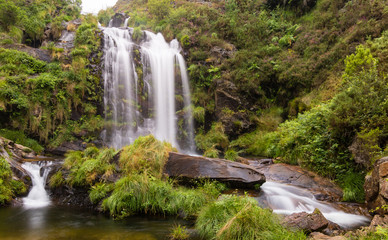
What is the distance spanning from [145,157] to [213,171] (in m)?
2.04

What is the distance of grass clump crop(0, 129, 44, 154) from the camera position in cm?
1069

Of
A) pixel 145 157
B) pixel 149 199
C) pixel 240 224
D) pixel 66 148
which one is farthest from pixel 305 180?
pixel 66 148

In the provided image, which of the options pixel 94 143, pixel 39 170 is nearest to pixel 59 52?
pixel 94 143

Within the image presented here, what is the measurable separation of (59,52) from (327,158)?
1538 cm

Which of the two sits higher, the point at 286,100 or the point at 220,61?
the point at 220,61

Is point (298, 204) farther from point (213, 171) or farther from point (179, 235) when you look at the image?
point (179, 235)

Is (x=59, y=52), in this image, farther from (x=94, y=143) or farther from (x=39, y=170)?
(x=39, y=170)

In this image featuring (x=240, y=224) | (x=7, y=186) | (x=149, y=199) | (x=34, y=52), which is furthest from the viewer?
(x=34, y=52)

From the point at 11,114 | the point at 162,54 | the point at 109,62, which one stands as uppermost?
the point at 162,54

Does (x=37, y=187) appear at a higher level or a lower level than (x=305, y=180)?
higher

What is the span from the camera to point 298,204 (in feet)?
19.0

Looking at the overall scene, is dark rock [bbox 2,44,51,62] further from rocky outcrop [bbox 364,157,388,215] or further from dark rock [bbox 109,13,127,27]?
rocky outcrop [bbox 364,157,388,215]

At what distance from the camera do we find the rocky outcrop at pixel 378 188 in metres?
4.63

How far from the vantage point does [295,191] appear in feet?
21.8
